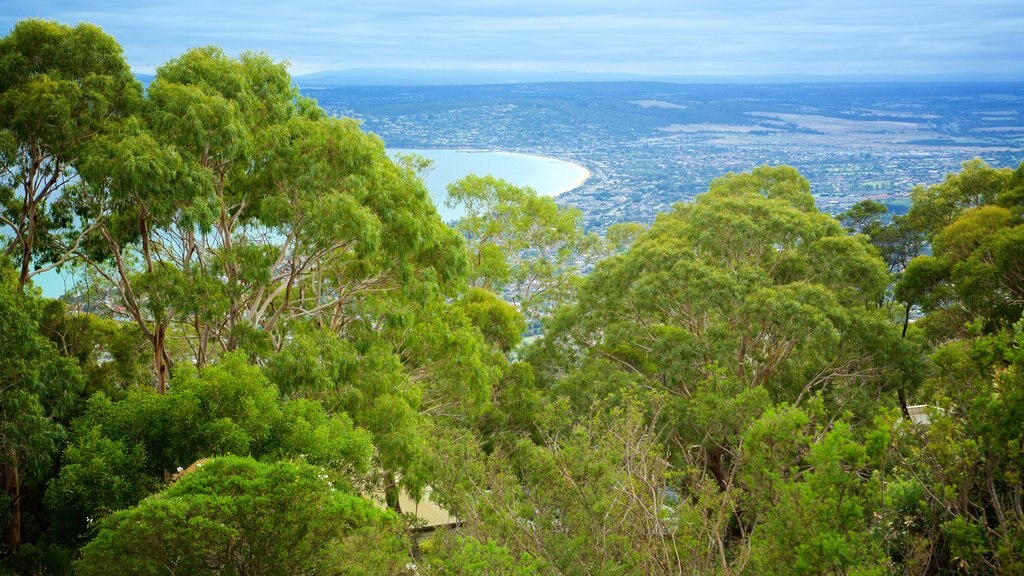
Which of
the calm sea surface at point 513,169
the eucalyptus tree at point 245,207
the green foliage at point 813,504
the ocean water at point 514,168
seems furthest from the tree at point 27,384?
the ocean water at point 514,168

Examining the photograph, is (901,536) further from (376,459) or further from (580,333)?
(580,333)

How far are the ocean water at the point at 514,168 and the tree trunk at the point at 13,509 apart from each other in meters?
36.3

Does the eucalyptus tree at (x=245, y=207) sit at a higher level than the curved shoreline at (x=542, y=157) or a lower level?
higher

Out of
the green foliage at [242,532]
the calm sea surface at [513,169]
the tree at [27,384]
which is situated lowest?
the calm sea surface at [513,169]

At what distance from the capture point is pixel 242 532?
24.0ft

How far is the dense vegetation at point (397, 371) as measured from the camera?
6.57m

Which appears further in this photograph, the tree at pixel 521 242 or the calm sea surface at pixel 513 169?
the calm sea surface at pixel 513 169

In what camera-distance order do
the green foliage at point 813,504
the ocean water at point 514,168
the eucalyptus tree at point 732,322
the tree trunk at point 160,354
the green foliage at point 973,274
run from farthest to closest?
1. the ocean water at point 514,168
2. the eucalyptus tree at point 732,322
3. the green foliage at point 973,274
4. the tree trunk at point 160,354
5. the green foliage at point 813,504

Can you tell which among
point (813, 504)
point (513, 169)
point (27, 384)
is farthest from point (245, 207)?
point (513, 169)

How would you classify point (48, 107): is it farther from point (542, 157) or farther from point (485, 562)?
point (542, 157)

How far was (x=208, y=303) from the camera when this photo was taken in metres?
10.2

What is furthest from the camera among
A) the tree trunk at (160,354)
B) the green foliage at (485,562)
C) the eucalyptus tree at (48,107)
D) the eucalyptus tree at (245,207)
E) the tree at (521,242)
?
the tree at (521,242)

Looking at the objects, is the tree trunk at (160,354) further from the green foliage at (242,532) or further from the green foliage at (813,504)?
the green foliage at (813,504)

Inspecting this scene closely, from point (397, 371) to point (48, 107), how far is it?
5.22 meters
